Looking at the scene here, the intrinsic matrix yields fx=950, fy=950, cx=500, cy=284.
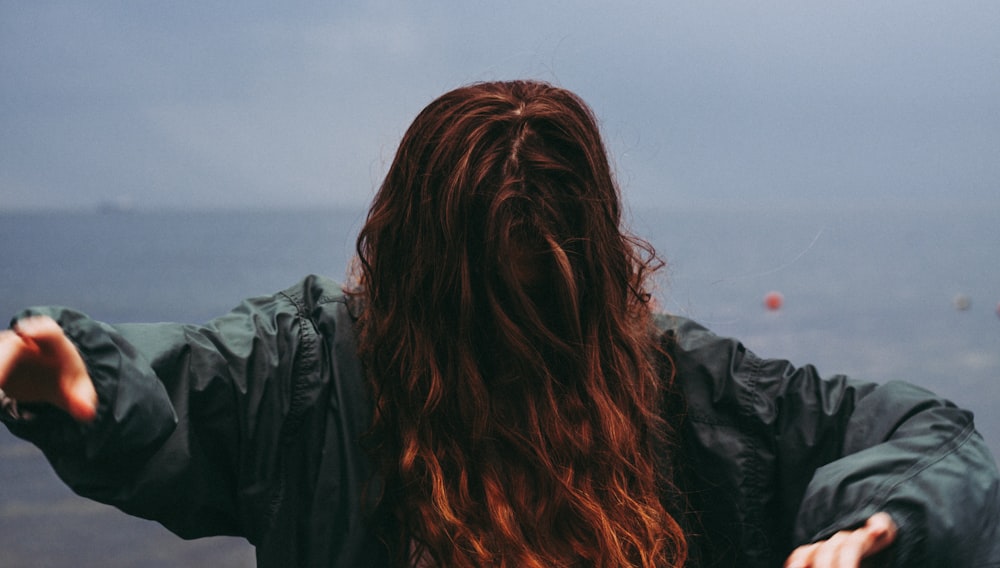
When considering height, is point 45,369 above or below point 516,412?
above

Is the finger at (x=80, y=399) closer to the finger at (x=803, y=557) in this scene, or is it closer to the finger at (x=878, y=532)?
the finger at (x=803, y=557)

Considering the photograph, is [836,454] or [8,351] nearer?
[8,351]

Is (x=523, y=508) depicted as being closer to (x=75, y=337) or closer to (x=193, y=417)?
(x=193, y=417)

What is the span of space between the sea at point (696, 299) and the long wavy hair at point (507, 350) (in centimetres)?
26

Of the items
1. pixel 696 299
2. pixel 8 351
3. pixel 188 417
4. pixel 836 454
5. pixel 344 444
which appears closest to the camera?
pixel 8 351

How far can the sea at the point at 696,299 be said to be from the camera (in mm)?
7965

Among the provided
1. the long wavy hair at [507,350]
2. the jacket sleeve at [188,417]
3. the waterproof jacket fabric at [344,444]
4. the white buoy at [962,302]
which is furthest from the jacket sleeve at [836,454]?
the white buoy at [962,302]

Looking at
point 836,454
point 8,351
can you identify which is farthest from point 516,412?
point 8,351

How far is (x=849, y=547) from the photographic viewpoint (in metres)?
1.36

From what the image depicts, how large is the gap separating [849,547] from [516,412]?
644 millimetres

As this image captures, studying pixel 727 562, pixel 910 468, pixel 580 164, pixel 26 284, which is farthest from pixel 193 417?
pixel 26 284

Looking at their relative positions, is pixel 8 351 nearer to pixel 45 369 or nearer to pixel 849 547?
pixel 45 369

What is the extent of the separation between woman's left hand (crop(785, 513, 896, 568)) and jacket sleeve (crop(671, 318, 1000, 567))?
15 mm

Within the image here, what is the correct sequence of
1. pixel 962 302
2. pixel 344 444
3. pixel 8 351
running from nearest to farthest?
pixel 8 351 < pixel 344 444 < pixel 962 302
